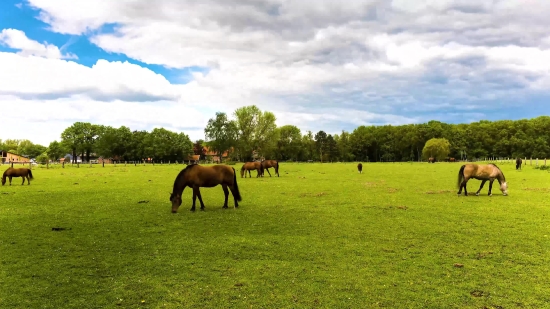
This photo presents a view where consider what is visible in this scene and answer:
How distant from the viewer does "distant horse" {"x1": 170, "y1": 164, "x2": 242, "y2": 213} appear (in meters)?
14.4

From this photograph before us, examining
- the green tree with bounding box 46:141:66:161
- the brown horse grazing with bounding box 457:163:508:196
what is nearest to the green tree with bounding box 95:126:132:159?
the green tree with bounding box 46:141:66:161

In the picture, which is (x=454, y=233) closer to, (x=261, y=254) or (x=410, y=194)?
(x=261, y=254)

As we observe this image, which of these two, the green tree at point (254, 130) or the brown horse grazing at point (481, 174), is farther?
the green tree at point (254, 130)

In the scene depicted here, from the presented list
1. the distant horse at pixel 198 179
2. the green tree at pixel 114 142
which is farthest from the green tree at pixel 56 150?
the distant horse at pixel 198 179

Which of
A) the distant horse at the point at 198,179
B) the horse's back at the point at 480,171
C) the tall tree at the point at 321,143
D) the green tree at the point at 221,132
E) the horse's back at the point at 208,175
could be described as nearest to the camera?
the distant horse at the point at 198,179

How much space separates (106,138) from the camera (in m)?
113

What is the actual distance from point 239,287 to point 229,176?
355 inches

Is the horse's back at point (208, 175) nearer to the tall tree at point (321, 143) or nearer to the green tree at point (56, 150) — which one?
the green tree at point (56, 150)

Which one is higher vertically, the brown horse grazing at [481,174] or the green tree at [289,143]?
the green tree at [289,143]

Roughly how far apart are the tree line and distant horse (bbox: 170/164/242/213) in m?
85.8

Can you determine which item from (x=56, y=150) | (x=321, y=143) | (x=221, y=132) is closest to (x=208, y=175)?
(x=221, y=132)

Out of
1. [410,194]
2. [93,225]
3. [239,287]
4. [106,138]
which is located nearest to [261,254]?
[239,287]

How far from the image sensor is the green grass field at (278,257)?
6059 millimetres

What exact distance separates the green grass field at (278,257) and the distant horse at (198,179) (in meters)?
0.74
